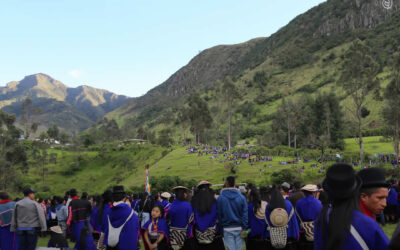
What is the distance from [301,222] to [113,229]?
13.2ft

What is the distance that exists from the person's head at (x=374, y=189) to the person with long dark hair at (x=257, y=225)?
13.5ft

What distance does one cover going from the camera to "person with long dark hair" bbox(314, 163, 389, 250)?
2.72 metres

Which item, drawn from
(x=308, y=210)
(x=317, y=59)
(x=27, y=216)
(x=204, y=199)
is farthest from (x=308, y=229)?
(x=317, y=59)

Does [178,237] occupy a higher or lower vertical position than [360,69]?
lower

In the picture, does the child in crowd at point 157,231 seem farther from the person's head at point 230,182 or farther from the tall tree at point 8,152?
the tall tree at point 8,152

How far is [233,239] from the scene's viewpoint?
675 centimetres

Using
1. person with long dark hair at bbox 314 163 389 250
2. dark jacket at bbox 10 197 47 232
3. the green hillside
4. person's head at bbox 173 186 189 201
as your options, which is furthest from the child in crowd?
the green hillside

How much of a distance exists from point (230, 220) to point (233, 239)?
431 mm

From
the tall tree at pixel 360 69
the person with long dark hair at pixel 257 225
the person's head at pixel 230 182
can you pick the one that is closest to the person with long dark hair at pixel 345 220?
the person's head at pixel 230 182

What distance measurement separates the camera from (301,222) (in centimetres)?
721

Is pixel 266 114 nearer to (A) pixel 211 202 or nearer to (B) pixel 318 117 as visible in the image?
(B) pixel 318 117

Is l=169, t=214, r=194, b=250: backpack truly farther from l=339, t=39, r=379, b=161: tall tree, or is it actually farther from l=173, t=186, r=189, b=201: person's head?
l=339, t=39, r=379, b=161: tall tree

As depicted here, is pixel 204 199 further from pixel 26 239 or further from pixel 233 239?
pixel 26 239

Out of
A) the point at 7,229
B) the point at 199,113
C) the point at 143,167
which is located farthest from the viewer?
the point at 199,113
